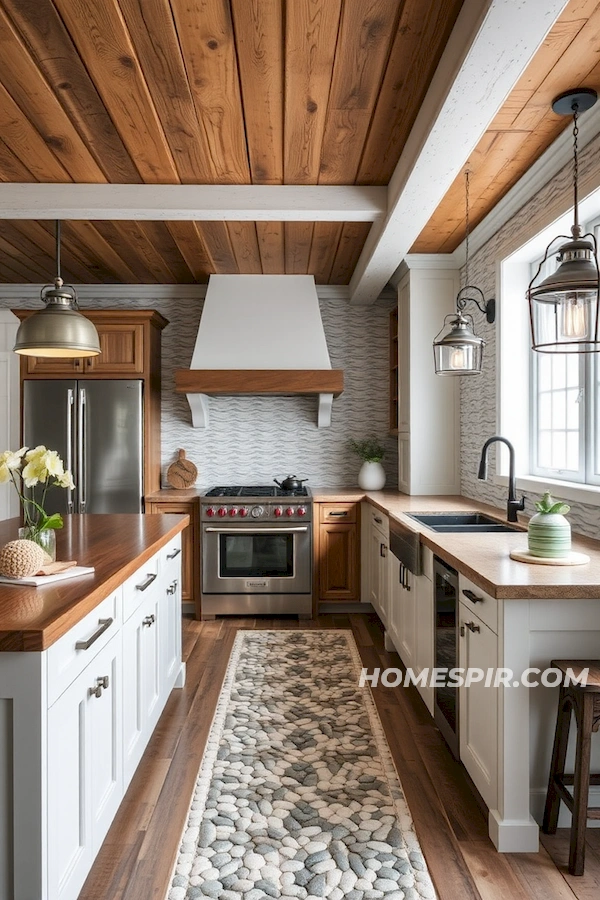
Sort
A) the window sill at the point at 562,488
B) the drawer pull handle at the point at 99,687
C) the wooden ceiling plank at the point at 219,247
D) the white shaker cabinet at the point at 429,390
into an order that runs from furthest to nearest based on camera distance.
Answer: the white shaker cabinet at the point at 429,390
the wooden ceiling plank at the point at 219,247
the window sill at the point at 562,488
the drawer pull handle at the point at 99,687

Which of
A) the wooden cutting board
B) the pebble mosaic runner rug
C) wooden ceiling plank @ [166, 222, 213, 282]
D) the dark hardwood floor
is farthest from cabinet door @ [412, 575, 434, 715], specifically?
the wooden cutting board

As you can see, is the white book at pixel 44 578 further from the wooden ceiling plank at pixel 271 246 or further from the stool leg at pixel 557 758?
the wooden ceiling plank at pixel 271 246

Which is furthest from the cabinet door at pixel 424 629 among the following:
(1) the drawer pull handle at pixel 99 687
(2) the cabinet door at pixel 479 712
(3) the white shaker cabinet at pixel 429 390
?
(3) the white shaker cabinet at pixel 429 390

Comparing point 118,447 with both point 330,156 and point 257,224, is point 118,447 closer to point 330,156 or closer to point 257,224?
point 257,224

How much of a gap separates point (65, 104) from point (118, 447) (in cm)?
269

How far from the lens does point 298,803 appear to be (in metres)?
2.24

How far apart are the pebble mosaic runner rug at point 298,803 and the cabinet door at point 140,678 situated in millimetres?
270

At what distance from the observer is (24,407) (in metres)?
4.76

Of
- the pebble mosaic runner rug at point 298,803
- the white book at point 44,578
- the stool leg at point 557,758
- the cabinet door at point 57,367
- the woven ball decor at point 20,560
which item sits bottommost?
the pebble mosaic runner rug at point 298,803

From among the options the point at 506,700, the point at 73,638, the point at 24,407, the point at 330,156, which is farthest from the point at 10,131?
the point at 506,700

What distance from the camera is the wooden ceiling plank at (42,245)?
3.79 meters

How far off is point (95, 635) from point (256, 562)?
9.75 ft

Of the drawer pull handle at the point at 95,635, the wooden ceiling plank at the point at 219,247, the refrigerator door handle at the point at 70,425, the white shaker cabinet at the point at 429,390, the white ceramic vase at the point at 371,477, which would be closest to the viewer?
the drawer pull handle at the point at 95,635

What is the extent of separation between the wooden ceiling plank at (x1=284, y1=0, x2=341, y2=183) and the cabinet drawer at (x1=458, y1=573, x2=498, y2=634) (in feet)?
5.95
